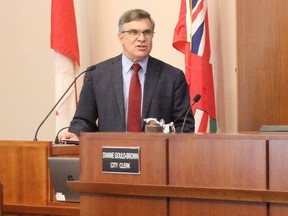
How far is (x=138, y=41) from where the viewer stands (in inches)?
152

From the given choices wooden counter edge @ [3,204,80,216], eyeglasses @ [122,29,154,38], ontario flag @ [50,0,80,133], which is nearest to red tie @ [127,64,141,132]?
eyeglasses @ [122,29,154,38]

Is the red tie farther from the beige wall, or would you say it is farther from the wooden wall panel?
Answer: the beige wall

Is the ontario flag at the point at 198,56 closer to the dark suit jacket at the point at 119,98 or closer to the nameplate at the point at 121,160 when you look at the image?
the dark suit jacket at the point at 119,98

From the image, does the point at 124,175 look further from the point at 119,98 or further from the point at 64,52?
the point at 64,52

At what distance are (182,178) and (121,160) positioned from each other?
28 cm

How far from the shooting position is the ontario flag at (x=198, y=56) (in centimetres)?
492

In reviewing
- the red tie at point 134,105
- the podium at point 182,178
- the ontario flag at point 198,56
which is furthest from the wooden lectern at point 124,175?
the ontario flag at point 198,56

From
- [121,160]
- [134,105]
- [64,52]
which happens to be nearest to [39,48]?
[64,52]

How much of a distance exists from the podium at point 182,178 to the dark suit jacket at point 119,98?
946 mm

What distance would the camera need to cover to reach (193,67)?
496 centimetres

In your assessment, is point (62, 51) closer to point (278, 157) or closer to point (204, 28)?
point (204, 28)

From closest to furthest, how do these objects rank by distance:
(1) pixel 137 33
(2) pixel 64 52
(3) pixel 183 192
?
(3) pixel 183 192
(1) pixel 137 33
(2) pixel 64 52

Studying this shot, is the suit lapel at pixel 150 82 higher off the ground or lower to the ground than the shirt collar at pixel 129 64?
lower

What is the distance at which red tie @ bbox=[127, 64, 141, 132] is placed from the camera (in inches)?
146
